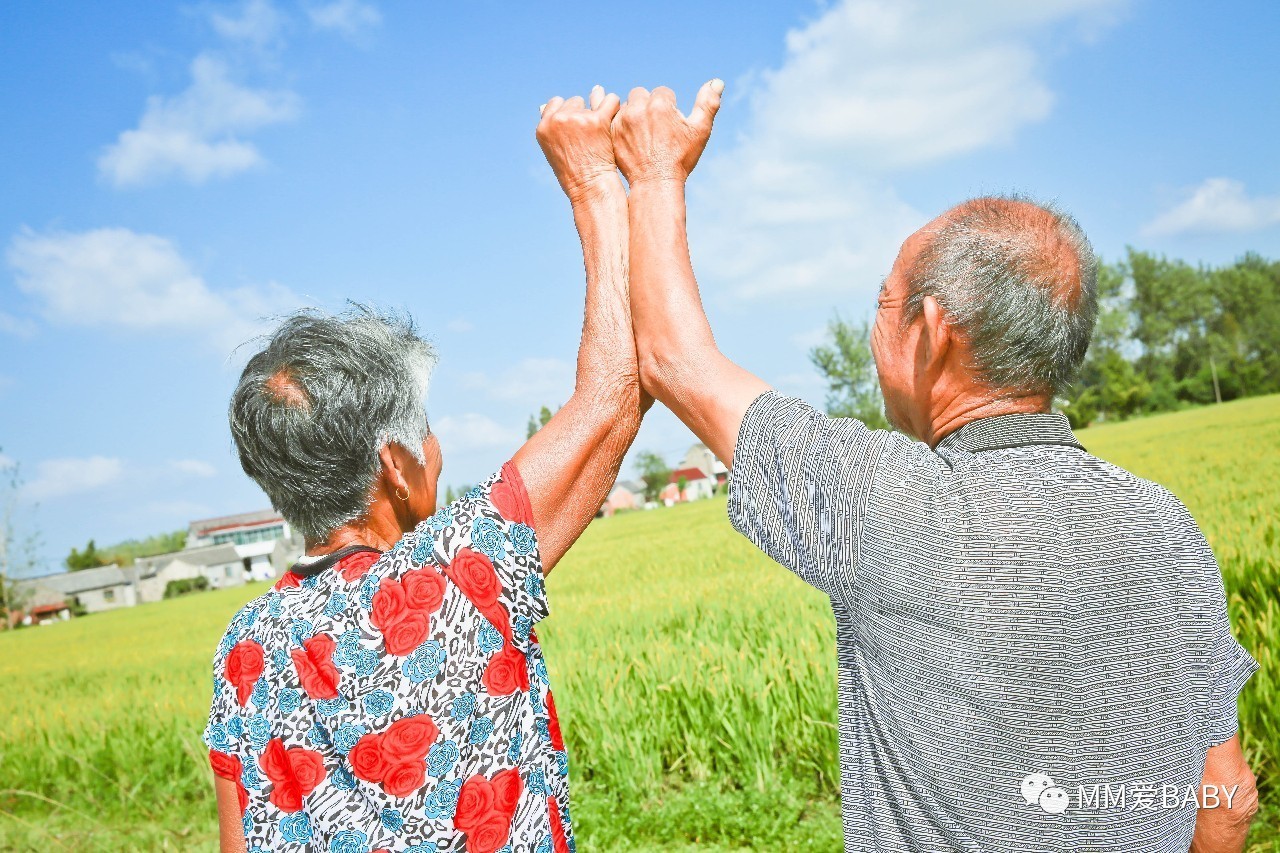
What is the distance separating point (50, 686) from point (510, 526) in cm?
1366

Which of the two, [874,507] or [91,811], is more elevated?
[874,507]

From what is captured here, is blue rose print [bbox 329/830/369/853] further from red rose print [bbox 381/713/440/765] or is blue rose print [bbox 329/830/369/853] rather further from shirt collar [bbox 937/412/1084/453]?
shirt collar [bbox 937/412/1084/453]

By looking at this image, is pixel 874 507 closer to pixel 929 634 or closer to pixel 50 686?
pixel 929 634

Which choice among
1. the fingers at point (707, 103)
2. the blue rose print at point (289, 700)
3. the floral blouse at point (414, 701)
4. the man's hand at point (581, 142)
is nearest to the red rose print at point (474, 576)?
the floral blouse at point (414, 701)

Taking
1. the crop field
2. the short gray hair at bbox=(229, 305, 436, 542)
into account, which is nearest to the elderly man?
the short gray hair at bbox=(229, 305, 436, 542)

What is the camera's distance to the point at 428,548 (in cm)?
150

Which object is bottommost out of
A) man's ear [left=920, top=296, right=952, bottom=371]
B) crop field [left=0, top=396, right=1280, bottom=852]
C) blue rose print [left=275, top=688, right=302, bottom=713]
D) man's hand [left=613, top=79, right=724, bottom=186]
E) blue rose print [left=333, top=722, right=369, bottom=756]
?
crop field [left=0, top=396, right=1280, bottom=852]

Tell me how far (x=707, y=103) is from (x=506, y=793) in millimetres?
1395

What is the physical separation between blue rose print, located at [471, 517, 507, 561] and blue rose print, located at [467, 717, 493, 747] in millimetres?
275

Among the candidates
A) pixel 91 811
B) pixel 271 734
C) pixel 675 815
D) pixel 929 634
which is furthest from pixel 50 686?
pixel 929 634

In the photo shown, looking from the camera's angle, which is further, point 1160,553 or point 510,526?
point 510,526

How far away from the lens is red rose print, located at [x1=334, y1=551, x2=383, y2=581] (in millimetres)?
1591

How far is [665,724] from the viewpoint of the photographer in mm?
5047

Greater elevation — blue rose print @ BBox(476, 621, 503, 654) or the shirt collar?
the shirt collar
